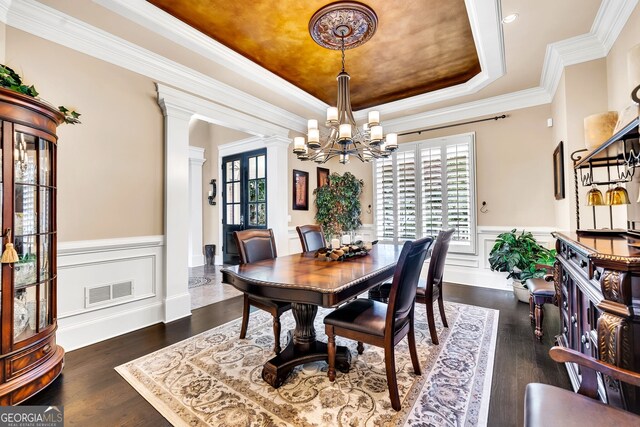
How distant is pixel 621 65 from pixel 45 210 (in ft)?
15.4

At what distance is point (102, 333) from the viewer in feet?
8.63

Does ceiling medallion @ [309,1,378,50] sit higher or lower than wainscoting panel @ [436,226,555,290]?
higher

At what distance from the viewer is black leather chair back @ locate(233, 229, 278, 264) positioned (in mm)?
2576

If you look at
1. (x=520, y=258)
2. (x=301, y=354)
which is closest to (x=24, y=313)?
(x=301, y=354)

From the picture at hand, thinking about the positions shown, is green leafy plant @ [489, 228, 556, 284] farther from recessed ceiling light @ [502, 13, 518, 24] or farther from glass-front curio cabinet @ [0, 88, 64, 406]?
glass-front curio cabinet @ [0, 88, 64, 406]

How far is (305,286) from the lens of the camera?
161cm

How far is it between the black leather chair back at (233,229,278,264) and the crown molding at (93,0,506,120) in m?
1.93

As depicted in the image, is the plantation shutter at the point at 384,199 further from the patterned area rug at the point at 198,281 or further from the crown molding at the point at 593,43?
the patterned area rug at the point at 198,281

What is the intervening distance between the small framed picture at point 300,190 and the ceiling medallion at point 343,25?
2.34 m

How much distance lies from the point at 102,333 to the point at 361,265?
2.49 meters

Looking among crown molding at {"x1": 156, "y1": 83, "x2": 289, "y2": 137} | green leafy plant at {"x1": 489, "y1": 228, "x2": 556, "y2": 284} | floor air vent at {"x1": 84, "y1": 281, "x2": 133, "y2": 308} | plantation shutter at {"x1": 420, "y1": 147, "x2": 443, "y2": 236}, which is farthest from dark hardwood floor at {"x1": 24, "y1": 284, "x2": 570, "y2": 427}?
crown molding at {"x1": 156, "y1": 83, "x2": 289, "y2": 137}

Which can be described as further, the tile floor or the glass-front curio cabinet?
the tile floor

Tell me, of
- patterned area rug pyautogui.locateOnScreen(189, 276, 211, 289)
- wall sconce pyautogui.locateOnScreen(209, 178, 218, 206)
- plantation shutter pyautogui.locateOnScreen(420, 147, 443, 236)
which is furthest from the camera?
wall sconce pyautogui.locateOnScreen(209, 178, 218, 206)

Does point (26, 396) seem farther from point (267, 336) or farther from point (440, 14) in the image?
point (440, 14)
